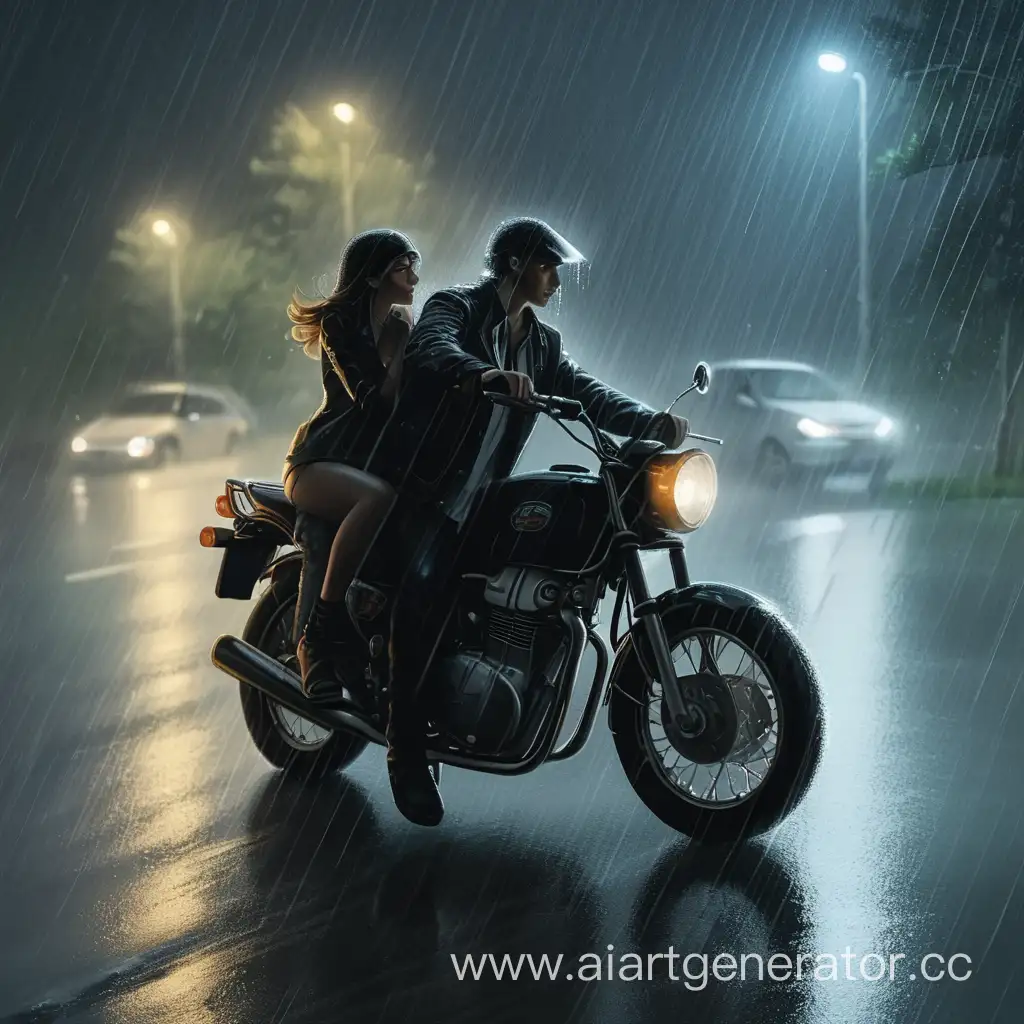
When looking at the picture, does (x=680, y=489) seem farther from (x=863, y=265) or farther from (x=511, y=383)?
(x=863, y=265)

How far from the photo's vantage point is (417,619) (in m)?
4.98

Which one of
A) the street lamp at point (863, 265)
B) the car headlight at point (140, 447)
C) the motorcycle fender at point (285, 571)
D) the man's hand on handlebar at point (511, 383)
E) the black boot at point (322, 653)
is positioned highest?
the street lamp at point (863, 265)

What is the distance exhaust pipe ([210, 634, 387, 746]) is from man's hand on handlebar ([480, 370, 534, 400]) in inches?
53.8

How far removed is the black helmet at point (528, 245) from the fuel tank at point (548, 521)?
28.9 inches

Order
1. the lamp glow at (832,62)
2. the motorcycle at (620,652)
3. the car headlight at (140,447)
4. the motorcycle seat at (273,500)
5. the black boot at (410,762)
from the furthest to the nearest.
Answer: the car headlight at (140,447) → the lamp glow at (832,62) → the motorcycle seat at (273,500) → the black boot at (410,762) → the motorcycle at (620,652)

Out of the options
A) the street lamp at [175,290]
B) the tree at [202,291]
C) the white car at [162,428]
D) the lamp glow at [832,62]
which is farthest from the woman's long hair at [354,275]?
the tree at [202,291]

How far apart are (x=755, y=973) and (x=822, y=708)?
984 mm

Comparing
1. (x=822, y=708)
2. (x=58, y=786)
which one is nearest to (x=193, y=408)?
(x=58, y=786)

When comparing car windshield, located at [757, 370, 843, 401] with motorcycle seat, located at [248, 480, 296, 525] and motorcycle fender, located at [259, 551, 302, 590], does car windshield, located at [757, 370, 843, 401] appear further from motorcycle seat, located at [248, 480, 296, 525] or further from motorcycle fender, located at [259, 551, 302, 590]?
motorcycle seat, located at [248, 480, 296, 525]

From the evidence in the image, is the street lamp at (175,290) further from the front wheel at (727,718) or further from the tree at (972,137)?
the front wheel at (727,718)

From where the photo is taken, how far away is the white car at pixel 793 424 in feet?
58.6

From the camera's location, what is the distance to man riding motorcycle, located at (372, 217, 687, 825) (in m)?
4.96

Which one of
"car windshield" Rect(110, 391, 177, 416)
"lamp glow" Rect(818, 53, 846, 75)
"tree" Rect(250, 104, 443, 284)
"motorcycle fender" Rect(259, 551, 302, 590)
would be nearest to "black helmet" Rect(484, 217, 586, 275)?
"motorcycle fender" Rect(259, 551, 302, 590)

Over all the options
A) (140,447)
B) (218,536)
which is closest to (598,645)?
(218,536)
